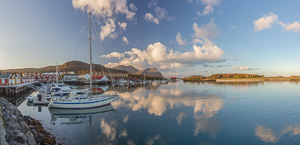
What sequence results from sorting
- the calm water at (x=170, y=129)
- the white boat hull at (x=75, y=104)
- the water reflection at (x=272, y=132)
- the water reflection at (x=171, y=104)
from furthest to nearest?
the white boat hull at (x=75, y=104), the water reflection at (x=171, y=104), the water reflection at (x=272, y=132), the calm water at (x=170, y=129)

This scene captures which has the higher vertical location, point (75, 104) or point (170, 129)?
point (75, 104)

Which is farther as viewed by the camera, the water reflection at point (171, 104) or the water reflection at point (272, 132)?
the water reflection at point (171, 104)

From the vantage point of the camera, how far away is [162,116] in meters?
17.0

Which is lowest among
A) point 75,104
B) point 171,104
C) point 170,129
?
point 171,104

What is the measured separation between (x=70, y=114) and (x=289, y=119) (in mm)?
24985

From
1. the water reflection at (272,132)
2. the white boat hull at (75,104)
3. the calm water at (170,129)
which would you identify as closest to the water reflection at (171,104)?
the calm water at (170,129)

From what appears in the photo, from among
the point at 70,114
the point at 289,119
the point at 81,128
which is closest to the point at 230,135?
the point at 289,119

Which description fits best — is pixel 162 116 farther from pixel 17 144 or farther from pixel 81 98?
pixel 17 144

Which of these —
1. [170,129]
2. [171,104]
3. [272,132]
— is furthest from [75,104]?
[272,132]

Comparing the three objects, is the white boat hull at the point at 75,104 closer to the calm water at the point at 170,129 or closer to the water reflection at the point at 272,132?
the calm water at the point at 170,129

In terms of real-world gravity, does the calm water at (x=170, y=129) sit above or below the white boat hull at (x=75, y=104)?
below

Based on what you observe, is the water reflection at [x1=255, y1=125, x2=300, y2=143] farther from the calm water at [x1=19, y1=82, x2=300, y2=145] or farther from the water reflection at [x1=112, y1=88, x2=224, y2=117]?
the water reflection at [x1=112, y1=88, x2=224, y2=117]

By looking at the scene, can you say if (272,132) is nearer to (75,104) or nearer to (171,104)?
(171,104)

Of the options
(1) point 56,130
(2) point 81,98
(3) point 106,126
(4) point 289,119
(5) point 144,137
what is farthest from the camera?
(2) point 81,98
